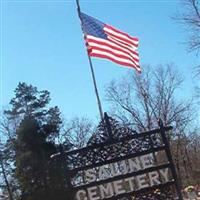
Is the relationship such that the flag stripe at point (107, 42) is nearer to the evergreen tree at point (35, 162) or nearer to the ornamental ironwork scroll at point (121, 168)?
the ornamental ironwork scroll at point (121, 168)

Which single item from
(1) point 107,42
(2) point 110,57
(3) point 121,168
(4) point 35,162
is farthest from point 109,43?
(4) point 35,162

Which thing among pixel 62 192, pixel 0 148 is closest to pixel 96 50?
pixel 62 192

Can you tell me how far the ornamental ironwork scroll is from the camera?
1043cm

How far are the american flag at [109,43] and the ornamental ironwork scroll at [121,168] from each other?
3.31 metres

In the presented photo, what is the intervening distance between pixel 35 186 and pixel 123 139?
26571 mm

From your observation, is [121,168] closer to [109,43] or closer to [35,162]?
[109,43]

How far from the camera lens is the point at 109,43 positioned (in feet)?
45.2

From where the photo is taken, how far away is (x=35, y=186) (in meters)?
36.2

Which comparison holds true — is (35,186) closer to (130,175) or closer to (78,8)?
(78,8)

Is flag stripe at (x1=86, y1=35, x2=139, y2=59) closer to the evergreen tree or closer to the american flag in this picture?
the american flag

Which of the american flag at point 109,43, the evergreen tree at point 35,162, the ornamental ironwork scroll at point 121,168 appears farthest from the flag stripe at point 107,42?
the evergreen tree at point 35,162

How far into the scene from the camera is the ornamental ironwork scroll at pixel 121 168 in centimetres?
1043

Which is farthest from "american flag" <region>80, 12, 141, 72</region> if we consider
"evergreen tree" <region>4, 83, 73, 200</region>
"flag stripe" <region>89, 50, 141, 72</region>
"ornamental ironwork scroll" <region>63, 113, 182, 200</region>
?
"evergreen tree" <region>4, 83, 73, 200</region>

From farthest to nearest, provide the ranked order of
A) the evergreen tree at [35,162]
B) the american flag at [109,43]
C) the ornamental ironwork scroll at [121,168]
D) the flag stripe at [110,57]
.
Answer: the evergreen tree at [35,162], the american flag at [109,43], the flag stripe at [110,57], the ornamental ironwork scroll at [121,168]
